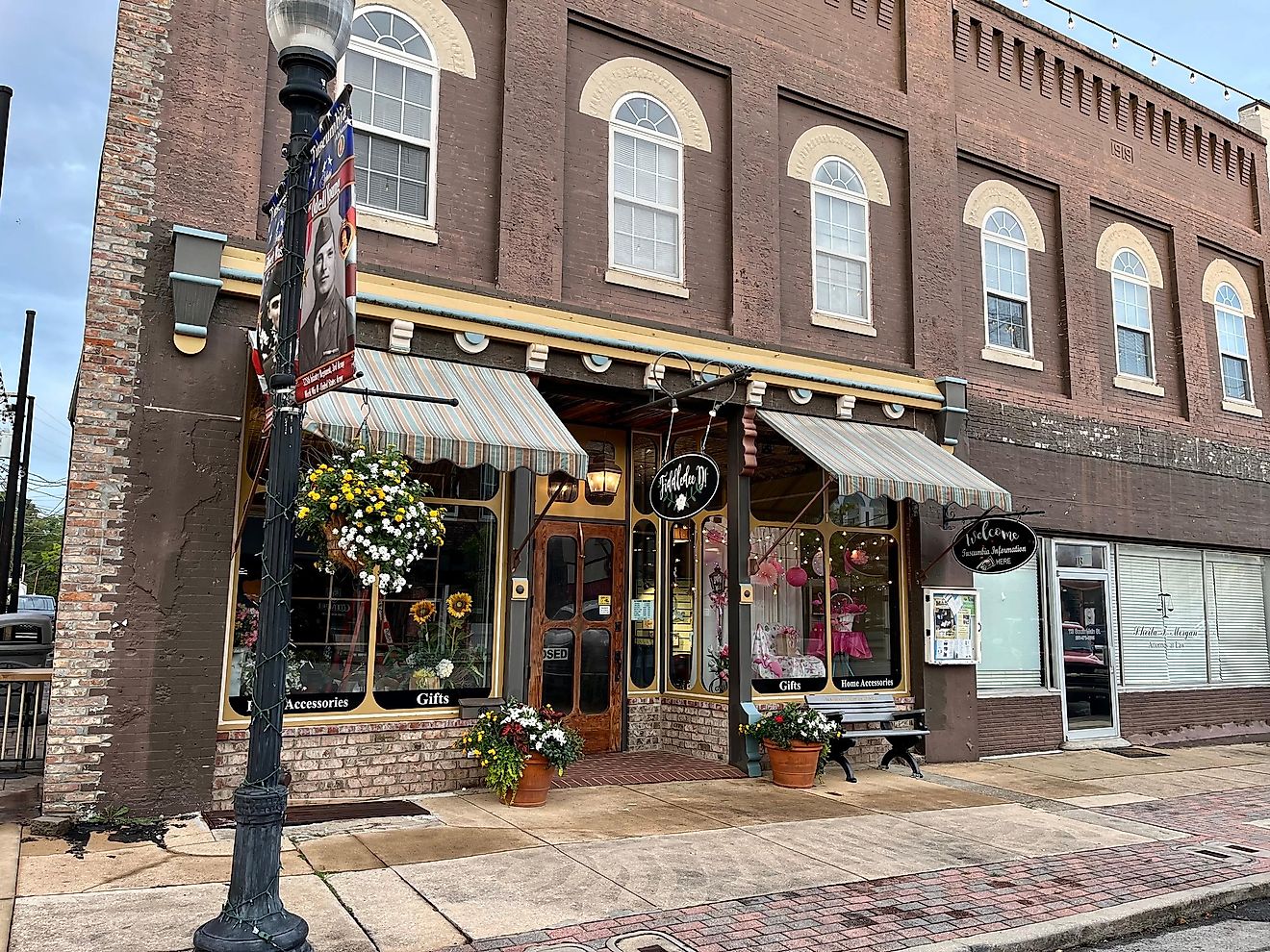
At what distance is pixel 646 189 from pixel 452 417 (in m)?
4.16

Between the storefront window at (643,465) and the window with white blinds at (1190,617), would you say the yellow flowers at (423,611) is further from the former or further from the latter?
the window with white blinds at (1190,617)

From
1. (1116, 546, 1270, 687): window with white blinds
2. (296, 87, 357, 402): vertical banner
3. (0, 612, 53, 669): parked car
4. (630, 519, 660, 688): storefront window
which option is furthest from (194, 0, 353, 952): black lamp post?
(1116, 546, 1270, 687): window with white blinds

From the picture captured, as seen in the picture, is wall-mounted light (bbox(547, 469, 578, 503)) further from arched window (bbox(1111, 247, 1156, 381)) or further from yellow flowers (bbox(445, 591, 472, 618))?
arched window (bbox(1111, 247, 1156, 381))

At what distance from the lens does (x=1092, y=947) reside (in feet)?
19.7

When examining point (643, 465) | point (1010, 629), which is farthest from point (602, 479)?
point (1010, 629)

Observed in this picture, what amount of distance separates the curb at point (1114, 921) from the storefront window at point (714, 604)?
5.37m

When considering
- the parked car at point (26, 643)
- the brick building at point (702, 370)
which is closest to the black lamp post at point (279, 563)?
the brick building at point (702, 370)

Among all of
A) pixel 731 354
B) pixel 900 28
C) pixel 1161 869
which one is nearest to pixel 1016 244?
pixel 900 28

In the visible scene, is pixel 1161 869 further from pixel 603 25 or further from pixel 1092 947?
pixel 603 25

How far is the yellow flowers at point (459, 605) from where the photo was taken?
9688 millimetres

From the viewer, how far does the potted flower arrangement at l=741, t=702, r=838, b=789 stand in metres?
10.1

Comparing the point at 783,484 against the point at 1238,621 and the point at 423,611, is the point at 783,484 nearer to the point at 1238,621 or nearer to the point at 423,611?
the point at 423,611

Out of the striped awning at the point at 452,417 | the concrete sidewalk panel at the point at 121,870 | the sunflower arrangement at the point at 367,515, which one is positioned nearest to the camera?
the concrete sidewalk panel at the point at 121,870

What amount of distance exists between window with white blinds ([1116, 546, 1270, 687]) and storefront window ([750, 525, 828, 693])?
550 centimetres
